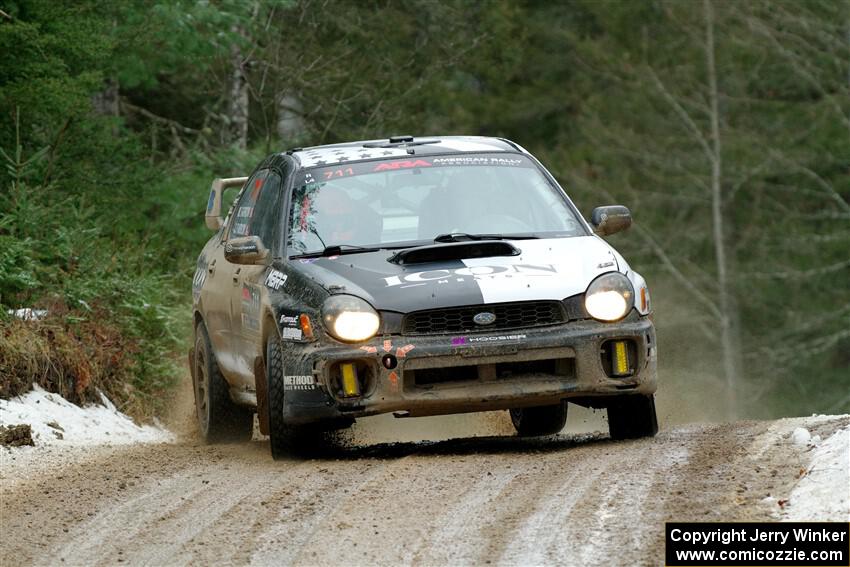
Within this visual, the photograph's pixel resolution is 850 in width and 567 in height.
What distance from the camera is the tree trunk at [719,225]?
39344 mm

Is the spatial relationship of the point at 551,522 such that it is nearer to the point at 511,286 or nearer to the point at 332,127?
the point at 511,286

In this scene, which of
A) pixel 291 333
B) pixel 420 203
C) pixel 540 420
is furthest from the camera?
pixel 540 420

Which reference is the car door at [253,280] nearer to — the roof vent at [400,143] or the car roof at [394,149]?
the car roof at [394,149]

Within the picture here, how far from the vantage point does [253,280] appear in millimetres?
9789

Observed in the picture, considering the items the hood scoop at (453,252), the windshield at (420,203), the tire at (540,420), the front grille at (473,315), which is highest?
the windshield at (420,203)

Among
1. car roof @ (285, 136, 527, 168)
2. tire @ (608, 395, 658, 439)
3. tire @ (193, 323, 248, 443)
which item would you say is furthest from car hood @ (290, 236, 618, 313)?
tire @ (193, 323, 248, 443)

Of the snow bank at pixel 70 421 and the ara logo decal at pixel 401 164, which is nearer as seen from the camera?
the ara logo decal at pixel 401 164

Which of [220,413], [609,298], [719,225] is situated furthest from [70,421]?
[719,225]

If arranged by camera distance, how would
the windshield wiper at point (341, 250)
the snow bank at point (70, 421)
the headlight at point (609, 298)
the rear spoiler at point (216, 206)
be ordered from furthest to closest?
the rear spoiler at point (216, 206) → the snow bank at point (70, 421) → the windshield wiper at point (341, 250) → the headlight at point (609, 298)

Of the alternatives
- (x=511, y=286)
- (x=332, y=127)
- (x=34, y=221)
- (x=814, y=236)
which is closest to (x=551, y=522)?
(x=511, y=286)

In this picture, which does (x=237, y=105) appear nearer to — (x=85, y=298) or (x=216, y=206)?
(x=85, y=298)

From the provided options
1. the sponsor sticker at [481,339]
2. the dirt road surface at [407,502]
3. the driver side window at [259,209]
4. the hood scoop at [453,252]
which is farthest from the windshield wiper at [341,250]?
the dirt road surface at [407,502]

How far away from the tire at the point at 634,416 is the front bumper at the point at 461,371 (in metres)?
0.40

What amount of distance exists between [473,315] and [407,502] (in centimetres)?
161
